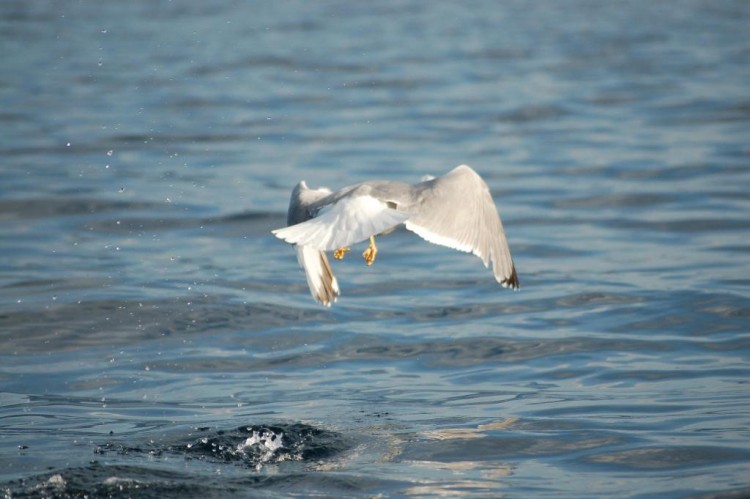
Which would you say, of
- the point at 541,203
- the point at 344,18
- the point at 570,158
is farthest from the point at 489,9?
the point at 541,203

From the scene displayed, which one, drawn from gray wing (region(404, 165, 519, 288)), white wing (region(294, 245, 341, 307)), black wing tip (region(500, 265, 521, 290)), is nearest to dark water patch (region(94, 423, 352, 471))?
white wing (region(294, 245, 341, 307))

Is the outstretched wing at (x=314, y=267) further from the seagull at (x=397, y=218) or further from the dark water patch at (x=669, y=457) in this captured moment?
the dark water patch at (x=669, y=457)

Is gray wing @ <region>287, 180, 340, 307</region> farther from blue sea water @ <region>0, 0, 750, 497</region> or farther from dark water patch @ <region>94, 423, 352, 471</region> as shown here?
dark water patch @ <region>94, 423, 352, 471</region>

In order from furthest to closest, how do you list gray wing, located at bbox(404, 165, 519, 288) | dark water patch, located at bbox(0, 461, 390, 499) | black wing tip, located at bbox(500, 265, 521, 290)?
1. black wing tip, located at bbox(500, 265, 521, 290)
2. gray wing, located at bbox(404, 165, 519, 288)
3. dark water patch, located at bbox(0, 461, 390, 499)

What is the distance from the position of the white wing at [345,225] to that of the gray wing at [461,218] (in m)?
0.41

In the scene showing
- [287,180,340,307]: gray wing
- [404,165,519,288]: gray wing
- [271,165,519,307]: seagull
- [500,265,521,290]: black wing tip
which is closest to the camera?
[271,165,519,307]: seagull

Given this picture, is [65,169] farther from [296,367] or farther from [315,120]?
[296,367]

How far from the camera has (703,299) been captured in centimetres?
990

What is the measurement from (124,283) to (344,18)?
20147 millimetres

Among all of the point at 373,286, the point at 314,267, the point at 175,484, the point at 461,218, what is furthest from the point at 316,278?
the point at 373,286

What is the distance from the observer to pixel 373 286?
35.8 feet

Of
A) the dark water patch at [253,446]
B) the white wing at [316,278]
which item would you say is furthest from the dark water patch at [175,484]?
the white wing at [316,278]

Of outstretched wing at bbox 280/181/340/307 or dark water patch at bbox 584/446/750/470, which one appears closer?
dark water patch at bbox 584/446/750/470

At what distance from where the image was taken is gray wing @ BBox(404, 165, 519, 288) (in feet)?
24.0
